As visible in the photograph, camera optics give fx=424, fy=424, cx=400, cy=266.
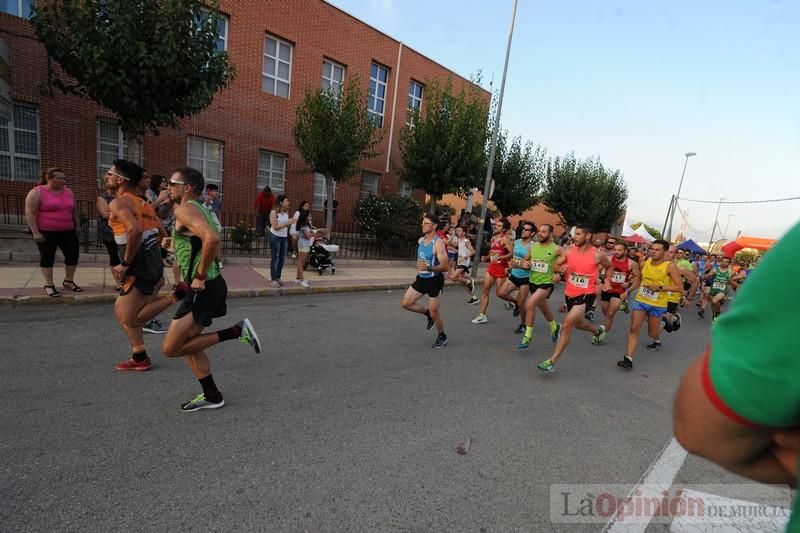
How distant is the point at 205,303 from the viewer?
3.51 m

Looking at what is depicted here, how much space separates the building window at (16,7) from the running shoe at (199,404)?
13823 mm

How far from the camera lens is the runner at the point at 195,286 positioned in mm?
3383

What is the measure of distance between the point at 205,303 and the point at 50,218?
15.1 ft

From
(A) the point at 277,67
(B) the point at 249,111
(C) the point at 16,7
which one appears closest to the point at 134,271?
(C) the point at 16,7

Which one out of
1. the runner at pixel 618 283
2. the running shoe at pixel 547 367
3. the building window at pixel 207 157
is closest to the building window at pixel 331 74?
the building window at pixel 207 157

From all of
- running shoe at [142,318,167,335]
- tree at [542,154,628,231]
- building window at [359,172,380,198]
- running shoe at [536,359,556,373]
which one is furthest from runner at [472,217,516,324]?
tree at [542,154,628,231]

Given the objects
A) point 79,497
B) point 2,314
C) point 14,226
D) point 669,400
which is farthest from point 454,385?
point 14,226

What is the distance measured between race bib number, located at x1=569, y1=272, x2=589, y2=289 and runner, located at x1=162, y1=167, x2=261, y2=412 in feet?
14.0

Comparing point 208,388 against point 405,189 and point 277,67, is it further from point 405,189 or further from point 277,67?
point 405,189

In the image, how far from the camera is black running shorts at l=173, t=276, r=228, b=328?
3447 millimetres

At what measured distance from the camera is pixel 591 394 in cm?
471

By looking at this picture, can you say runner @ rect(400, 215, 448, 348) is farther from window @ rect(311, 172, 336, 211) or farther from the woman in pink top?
window @ rect(311, 172, 336, 211)

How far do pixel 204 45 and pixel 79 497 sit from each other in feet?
29.8

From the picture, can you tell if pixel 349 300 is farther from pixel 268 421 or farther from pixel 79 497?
pixel 79 497
